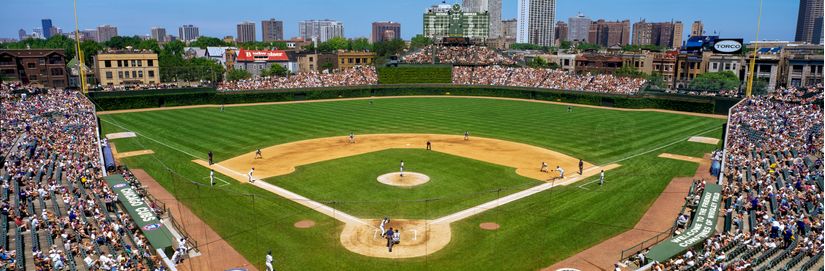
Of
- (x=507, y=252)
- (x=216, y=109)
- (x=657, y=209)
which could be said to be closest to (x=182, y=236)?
(x=507, y=252)

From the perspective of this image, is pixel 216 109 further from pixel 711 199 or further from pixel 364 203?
pixel 711 199

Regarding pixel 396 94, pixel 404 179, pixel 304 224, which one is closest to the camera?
pixel 304 224

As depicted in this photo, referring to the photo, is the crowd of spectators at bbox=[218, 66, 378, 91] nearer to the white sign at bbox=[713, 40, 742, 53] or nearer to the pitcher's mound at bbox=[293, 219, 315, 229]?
the white sign at bbox=[713, 40, 742, 53]

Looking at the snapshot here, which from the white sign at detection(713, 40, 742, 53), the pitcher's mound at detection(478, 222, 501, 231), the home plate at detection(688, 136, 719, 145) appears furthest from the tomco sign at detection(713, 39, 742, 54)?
the pitcher's mound at detection(478, 222, 501, 231)

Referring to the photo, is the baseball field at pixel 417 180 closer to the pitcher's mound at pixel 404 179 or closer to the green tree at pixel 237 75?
the pitcher's mound at pixel 404 179

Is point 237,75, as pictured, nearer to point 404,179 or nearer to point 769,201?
point 404,179

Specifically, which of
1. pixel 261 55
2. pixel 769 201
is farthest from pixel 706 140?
pixel 261 55
